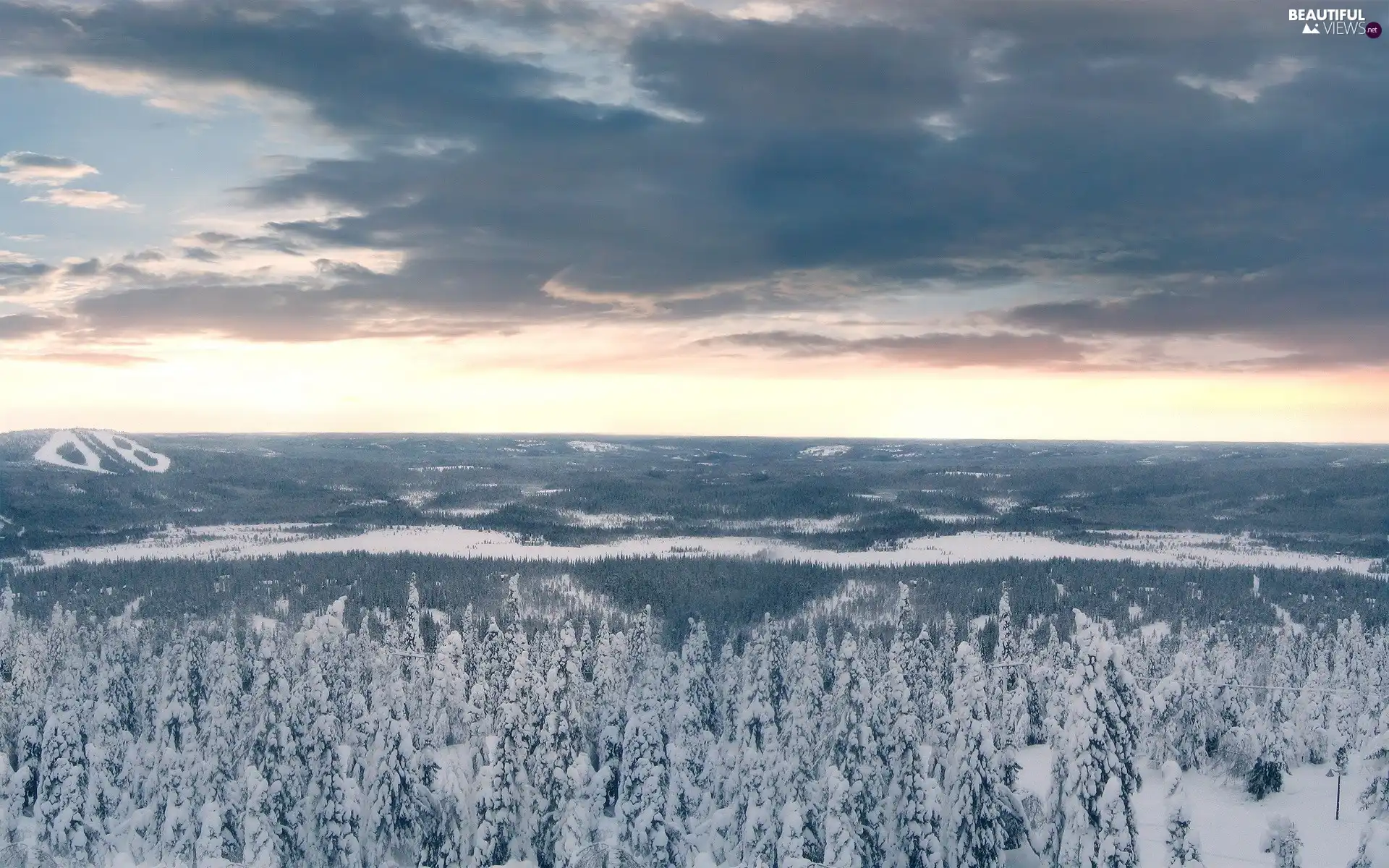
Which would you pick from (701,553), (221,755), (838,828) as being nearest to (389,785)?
(221,755)

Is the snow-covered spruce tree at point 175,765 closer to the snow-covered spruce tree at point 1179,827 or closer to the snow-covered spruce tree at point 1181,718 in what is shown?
the snow-covered spruce tree at point 1179,827

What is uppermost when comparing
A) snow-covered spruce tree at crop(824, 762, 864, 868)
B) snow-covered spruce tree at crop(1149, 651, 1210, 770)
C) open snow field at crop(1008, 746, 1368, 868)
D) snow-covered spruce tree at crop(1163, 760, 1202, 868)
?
snow-covered spruce tree at crop(1163, 760, 1202, 868)

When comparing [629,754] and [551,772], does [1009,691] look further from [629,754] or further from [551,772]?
[551,772]

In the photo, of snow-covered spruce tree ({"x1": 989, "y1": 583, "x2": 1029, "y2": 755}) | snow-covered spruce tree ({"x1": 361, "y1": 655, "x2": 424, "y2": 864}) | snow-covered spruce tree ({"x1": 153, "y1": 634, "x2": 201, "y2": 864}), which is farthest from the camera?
snow-covered spruce tree ({"x1": 989, "y1": 583, "x2": 1029, "y2": 755})

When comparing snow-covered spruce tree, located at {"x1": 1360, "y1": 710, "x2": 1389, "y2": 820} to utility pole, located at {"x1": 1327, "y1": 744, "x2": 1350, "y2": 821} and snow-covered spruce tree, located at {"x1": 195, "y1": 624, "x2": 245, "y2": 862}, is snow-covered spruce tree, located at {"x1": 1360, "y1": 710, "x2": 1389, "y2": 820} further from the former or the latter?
snow-covered spruce tree, located at {"x1": 195, "y1": 624, "x2": 245, "y2": 862}

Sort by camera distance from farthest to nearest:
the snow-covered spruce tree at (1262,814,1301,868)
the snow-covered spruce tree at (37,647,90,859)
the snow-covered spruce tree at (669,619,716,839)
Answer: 1. the snow-covered spruce tree at (669,619,716,839)
2. the snow-covered spruce tree at (37,647,90,859)
3. the snow-covered spruce tree at (1262,814,1301,868)

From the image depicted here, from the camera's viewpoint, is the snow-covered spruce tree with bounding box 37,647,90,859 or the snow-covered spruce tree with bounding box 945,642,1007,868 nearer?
the snow-covered spruce tree with bounding box 945,642,1007,868

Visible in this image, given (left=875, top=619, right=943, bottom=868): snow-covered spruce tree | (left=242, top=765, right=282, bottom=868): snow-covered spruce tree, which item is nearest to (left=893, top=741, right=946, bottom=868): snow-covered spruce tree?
(left=875, top=619, right=943, bottom=868): snow-covered spruce tree
